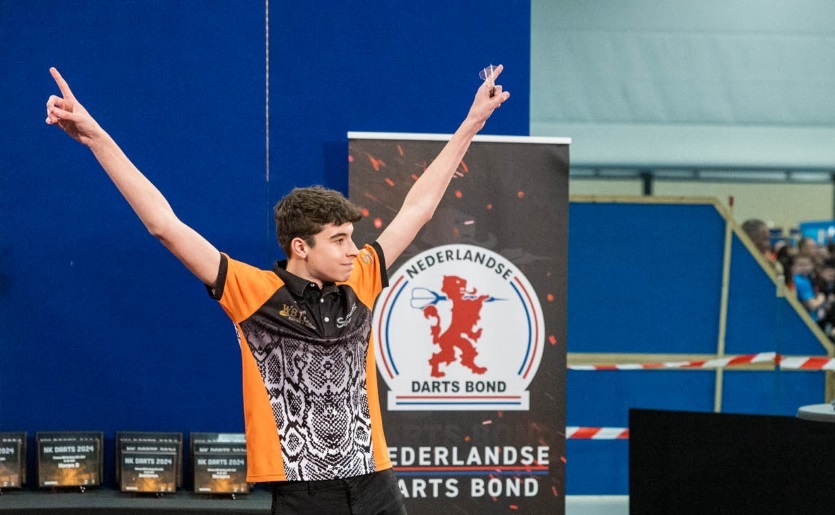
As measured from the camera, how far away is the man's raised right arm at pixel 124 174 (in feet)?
8.30

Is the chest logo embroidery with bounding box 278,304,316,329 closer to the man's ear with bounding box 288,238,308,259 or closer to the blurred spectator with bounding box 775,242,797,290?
the man's ear with bounding box 288,238,308,259

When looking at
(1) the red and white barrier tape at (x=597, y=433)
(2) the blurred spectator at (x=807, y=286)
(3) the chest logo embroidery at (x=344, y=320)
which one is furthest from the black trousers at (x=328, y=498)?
(2) the blurred spectator at (x=807, y=286)

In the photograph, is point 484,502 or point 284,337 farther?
point 484,502

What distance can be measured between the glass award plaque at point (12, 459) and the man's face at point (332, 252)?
1622 millimetres

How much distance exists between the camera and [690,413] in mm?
3412

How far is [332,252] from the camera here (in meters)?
2.77

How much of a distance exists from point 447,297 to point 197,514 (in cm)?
114

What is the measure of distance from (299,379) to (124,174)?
2.13ft

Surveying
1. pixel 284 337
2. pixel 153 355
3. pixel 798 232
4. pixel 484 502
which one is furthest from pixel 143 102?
pixel 798 232

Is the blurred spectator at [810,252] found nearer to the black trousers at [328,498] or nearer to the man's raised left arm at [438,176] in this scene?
the man's raised left arm at [438,176]

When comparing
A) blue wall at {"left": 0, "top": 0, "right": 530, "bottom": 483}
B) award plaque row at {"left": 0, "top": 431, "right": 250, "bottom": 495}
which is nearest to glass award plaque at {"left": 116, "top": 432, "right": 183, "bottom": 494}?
award plaque row at {"left": 0, "top": 431, "right": 250, "bottom": 495}

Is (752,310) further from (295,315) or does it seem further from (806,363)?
(295,315)

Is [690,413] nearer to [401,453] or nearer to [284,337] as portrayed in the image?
[401,453]

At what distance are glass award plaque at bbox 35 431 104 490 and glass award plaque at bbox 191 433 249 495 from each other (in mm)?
349
